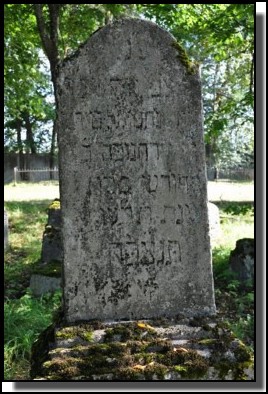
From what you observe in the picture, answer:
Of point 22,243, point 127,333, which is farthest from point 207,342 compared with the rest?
point 22,243

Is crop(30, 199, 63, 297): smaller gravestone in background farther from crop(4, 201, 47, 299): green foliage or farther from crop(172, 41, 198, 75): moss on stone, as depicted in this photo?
crop(172, 41, 198, 75): moss on stone

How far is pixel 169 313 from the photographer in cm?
441

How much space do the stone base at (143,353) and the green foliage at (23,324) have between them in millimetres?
1572

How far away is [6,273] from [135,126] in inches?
259

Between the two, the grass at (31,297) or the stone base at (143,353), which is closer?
the stone base at (143,353)

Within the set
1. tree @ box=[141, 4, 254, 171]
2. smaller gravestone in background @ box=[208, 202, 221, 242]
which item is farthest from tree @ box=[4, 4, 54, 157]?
smaller gravestone in background @ box=[208, 202, 221, 242]

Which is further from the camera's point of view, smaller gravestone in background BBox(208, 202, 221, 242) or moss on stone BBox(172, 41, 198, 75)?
smaller gravestone in background BBox(208, 202, 221, 242)

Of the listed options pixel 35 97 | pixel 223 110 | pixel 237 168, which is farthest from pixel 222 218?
Answer: pixel 237 168

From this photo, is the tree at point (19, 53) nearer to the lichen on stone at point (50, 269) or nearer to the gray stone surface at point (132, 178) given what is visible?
the lichen on stone at point (50, 269)

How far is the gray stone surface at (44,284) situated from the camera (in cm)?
852

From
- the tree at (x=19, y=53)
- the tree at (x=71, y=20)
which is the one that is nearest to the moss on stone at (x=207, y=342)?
the tree at (x=71, y=20)

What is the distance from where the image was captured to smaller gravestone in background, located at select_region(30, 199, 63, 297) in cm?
858

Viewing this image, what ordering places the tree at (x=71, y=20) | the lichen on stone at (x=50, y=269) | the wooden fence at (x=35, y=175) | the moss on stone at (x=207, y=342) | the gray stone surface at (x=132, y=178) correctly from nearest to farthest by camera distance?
the moss on stone at (x=207, y=342)
the gray stone surface at (x=132, y=178)
the lichen on stone at (x=50, y=269)
the tree at (x=71, y=20)
the wooden fence at (x=35, y=175)

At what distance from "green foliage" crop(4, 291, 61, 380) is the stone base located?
1572mm
